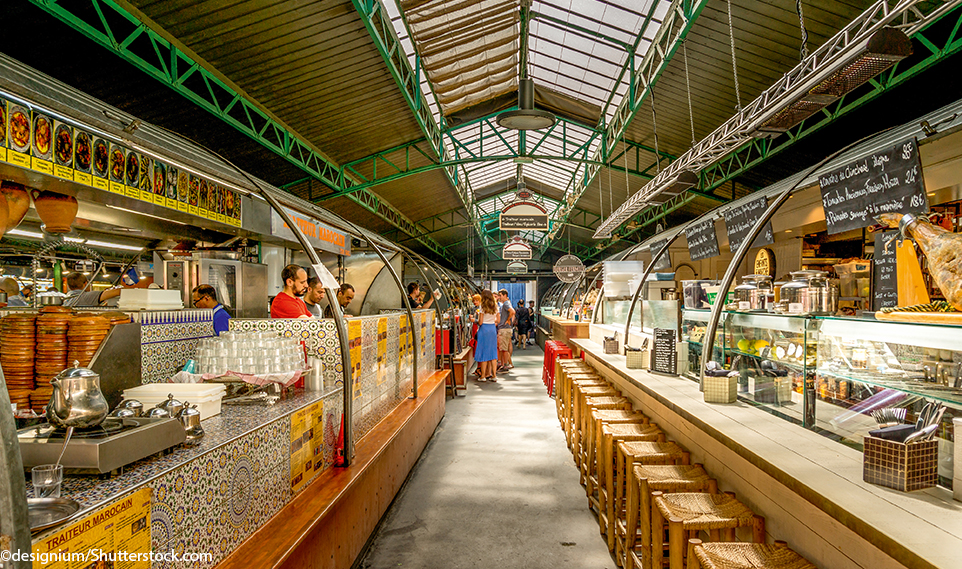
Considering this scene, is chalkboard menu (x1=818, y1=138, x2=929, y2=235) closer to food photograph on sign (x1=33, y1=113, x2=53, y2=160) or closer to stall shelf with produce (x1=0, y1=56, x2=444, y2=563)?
stall shelf with produce (x1=0, y1=56, x2=444, y2=563)

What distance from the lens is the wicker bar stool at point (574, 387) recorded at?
17.2 ft

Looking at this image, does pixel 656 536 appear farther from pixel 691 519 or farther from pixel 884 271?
pixel 884 271

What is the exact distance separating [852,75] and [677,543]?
8.11 feet

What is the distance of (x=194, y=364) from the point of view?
282 cm

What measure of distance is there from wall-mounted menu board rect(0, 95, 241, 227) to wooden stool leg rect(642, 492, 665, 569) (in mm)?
2780

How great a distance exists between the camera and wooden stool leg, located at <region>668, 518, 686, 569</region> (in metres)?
2.10

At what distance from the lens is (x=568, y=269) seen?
12.1 metres

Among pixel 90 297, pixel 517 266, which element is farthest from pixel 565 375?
pixel 517 266

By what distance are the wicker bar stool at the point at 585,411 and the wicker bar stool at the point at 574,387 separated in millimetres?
189

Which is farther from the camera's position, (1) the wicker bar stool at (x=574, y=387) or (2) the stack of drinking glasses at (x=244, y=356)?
(1) the wicker bar stool at (x=574, y=387)

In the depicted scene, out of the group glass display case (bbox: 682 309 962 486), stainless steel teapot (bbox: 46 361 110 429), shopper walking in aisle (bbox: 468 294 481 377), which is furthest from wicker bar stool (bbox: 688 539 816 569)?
shopper walking in aisle (bbox: 468 294 481 377)

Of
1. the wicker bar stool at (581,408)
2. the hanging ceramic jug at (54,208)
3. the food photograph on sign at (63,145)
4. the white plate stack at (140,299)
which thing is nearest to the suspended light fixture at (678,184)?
the wicker bar stool at (581,408)

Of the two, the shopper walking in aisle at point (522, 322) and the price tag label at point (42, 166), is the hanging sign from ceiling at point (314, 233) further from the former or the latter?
the shopper walking in aisle at point (522, 322)

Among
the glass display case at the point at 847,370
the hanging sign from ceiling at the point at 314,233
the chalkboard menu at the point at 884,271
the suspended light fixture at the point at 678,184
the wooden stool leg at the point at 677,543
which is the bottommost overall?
the wooden stool leg at the point at 677,543
